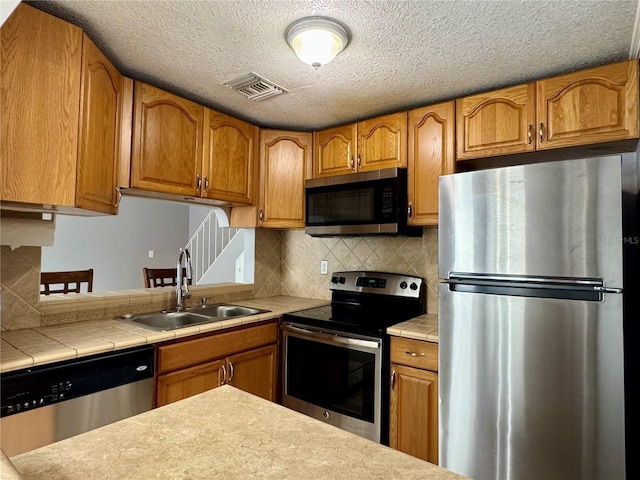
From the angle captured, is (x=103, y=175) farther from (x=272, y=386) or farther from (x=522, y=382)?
(x=522, y=382)

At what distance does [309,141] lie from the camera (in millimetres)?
2719

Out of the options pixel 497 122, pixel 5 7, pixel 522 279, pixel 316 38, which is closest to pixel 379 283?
pixel 522 279

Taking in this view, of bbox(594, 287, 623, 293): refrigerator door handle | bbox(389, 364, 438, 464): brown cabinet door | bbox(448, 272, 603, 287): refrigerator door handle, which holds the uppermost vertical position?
bbox(448, 272, 603, 287): refrigerator door handle

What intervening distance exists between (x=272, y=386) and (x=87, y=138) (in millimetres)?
1734

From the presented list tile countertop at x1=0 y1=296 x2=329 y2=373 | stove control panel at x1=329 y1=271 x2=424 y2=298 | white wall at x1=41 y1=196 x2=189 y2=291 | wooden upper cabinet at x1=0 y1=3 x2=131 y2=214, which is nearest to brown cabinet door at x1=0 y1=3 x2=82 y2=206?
wooden upper cabinet at x1=0 y1=3 x2=131 y2=214

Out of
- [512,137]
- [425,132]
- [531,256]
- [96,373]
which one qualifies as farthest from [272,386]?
[512,137]

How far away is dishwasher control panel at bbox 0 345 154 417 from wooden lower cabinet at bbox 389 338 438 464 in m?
1.24

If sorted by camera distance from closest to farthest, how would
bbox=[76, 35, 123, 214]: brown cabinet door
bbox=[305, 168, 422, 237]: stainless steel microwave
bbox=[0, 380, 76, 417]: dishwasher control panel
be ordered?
bbox=[0, 380, 76, 417]: dishwasher control panel, bbox=[76, 35, 123, 214]: brown cabinet door, bbox=[305, 168, 422, 237]: stainless steel microwave

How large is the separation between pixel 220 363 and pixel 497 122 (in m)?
2.01

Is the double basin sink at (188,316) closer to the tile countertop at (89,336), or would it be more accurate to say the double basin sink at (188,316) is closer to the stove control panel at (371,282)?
the tile countertop at (89,336)

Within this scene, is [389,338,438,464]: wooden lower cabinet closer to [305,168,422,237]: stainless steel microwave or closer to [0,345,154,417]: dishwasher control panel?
[305,168,422,237]: stainless steel microwave

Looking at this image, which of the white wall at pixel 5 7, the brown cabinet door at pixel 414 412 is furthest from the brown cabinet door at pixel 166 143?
the brown cabinet door at pixel 414 412

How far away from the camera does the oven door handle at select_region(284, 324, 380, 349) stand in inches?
78.9

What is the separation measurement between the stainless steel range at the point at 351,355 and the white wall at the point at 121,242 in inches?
113
